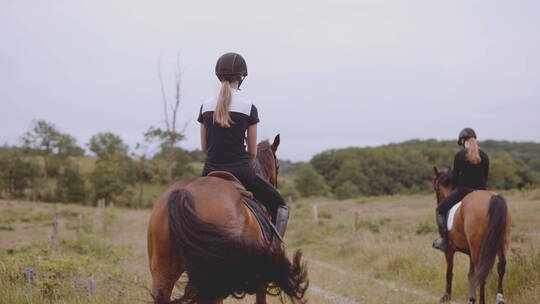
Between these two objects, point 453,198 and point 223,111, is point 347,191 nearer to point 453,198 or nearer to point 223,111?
point 453,198

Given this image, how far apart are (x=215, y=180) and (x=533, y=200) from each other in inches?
1129

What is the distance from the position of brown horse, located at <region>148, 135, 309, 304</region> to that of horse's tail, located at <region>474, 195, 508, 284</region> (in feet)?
13.2

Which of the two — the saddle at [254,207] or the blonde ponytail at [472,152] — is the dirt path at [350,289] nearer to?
the blonde ponytail at [472,152]

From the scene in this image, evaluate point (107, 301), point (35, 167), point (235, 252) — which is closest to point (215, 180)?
point (235, 252)

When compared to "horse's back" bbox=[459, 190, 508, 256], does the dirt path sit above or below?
below

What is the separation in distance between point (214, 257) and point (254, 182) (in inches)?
48.4

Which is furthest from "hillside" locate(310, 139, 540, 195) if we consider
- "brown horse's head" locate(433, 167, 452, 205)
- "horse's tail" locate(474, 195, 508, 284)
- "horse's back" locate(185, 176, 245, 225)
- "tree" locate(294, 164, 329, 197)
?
"horse's back" locate(185, 176, 245, 225)

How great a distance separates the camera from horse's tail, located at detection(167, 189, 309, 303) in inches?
119

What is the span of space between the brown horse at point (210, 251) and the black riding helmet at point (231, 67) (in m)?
1.14

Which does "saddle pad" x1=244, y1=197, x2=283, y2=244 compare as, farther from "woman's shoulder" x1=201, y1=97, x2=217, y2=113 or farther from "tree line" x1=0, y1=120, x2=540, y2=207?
"tree line" x1=0, y1=120, x2=540, y2=207

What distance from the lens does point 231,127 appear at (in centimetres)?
388

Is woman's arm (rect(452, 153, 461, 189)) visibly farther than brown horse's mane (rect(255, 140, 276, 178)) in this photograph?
Yes

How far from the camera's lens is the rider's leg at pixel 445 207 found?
7.18 m

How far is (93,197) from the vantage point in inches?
2181
